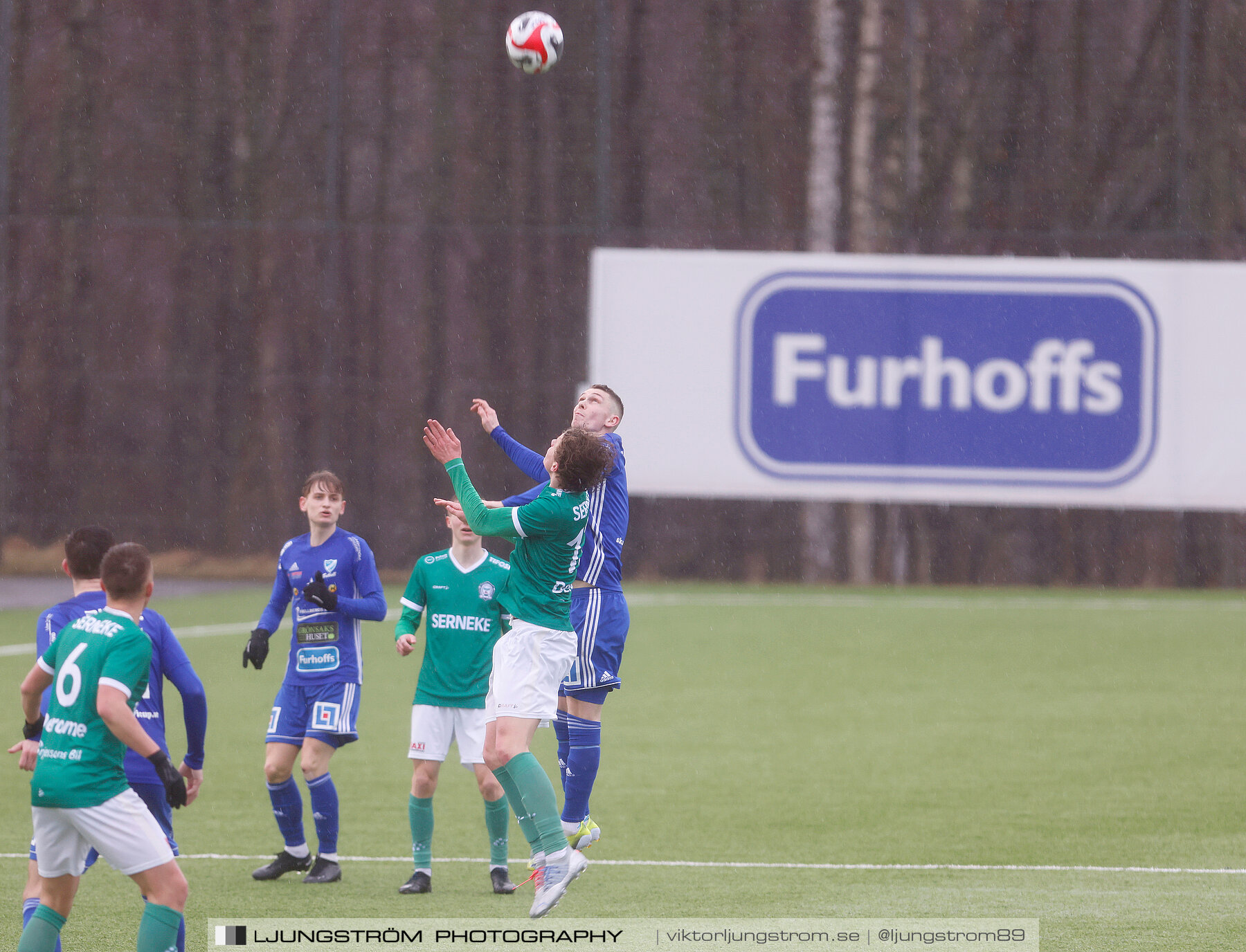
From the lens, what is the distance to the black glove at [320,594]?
7863 millimetres

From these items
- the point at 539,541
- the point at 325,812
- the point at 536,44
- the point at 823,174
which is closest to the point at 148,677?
the point at 539,541

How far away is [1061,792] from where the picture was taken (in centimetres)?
1069

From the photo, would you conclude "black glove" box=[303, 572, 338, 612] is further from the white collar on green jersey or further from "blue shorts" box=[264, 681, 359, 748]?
the white collar on green jersey

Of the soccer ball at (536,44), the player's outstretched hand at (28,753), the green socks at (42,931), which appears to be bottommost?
the green socks at (42,931)

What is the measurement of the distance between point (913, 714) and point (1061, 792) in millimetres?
2801

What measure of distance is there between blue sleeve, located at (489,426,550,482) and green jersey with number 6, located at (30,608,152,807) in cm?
269

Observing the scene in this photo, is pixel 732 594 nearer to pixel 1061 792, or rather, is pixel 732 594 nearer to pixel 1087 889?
pixel 1061 792

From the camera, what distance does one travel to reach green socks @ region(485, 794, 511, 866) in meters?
8.01

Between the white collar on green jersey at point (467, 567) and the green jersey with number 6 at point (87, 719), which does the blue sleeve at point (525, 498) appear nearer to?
the white collar on green jersey at point (467, 567)

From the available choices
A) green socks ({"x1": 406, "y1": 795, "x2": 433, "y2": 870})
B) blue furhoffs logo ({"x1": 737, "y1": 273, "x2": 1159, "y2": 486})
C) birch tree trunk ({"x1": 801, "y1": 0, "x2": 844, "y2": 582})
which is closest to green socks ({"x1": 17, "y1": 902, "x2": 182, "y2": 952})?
green socks ({"x1": 406, "y1": 795, "x2": 433, "y2": 870})

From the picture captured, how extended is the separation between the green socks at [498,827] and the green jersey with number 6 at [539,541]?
1.40 m

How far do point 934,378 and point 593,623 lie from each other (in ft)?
46.9

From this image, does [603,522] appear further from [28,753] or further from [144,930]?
[144,930]

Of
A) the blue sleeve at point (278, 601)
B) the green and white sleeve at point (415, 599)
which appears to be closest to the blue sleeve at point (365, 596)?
the green and white sleeve at point (415, 599)
